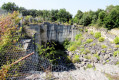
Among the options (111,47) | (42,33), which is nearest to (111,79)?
(111,47)

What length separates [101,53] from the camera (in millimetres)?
5609

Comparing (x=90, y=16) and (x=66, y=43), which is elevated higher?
(x=90, y=16)

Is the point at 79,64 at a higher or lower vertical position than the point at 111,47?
lower

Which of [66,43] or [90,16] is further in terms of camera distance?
[90,16]

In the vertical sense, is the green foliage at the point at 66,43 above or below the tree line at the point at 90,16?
below

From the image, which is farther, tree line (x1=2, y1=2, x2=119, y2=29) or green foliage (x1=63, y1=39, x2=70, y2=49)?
green foliage (x1=63, y1=39, x2=70, y2=49)

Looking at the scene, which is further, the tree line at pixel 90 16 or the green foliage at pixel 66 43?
the green foliage at pixel 66 43

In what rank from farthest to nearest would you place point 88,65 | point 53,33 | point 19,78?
point 53,33, point 88,65, point 19,78

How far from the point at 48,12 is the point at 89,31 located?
645 cm

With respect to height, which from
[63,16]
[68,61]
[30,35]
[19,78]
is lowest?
[68,61]

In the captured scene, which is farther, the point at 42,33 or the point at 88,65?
the point at 42,33

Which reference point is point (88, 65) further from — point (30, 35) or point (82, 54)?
point (30, 35)

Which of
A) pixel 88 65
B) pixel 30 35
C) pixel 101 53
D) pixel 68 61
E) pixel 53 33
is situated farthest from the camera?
pixel 53 33

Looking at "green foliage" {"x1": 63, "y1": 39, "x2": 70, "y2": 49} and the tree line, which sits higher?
the tree line
